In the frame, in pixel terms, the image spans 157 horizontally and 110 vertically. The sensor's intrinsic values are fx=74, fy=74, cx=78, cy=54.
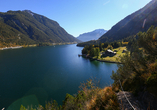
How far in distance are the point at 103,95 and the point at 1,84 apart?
1645 inches

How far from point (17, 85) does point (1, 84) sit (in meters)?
7.05

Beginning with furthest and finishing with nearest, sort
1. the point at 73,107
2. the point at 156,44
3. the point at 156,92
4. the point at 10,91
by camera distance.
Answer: the point at 10,91 < the point at 73,107 < the point at 156,44 < the point at 156,92

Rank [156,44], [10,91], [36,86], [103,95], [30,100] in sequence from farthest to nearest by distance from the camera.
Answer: [36,86], [10,91], [30,100], [156,44], [103,95]

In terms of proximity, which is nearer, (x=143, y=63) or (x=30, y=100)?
(x=143, y=63)

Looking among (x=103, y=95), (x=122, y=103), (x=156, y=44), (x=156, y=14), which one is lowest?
(x=103, y=95)

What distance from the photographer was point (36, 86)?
2911cm

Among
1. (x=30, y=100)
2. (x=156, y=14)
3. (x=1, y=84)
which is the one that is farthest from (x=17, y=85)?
(x=156, y=14)

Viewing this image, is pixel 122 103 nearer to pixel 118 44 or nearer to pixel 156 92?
pixel 156 92

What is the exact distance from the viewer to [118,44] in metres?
108

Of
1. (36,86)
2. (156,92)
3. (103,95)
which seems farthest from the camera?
(36,86)

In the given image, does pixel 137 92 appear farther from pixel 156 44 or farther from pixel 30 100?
pixel 30 100

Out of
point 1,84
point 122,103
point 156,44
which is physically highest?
point 156,44

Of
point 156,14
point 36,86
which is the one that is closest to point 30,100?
point 36,86

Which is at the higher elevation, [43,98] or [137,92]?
[137,92]
